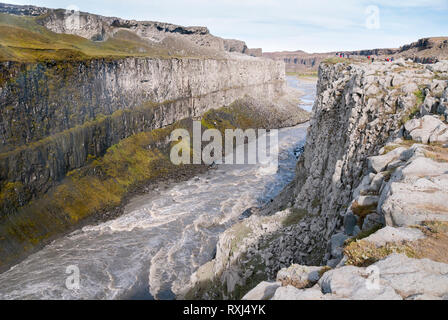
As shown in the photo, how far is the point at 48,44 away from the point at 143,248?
42739 millimetres

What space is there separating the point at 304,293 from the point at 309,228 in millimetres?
12902

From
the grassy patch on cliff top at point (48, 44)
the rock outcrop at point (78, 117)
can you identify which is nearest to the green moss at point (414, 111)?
the rock outcrop at point (78, 117)

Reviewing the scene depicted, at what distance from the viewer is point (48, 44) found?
5750 cm

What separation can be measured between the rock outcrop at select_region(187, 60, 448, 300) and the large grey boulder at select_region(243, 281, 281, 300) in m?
0.10

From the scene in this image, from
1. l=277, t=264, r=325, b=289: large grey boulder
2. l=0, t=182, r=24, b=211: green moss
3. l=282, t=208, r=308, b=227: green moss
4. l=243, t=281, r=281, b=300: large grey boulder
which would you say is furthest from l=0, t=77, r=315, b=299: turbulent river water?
l=243, t=281, r=281, b=300: large grey boulder

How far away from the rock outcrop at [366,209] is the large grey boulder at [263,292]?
99 millimetres

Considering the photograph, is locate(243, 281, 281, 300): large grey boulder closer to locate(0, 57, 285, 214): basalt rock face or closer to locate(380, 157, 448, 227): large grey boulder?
locate(380, 157, 448, 227): large grey boulder

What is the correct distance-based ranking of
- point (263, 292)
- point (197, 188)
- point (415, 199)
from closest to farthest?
point (263, 292) → point (415, 199) → point (197, 188)

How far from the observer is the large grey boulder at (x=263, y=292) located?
8.38m

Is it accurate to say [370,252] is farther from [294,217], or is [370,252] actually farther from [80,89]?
[80,89]

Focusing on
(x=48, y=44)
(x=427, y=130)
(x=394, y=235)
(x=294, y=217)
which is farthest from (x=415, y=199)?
(x=48, y=44)

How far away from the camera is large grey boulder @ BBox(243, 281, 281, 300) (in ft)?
27.5

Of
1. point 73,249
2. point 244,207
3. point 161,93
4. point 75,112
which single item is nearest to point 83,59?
point 75,112

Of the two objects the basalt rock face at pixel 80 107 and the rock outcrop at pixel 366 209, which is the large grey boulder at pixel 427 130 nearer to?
the rock outcrop at pixel 366 209
